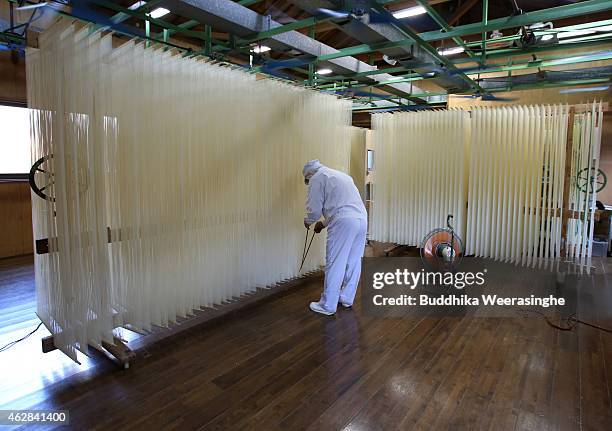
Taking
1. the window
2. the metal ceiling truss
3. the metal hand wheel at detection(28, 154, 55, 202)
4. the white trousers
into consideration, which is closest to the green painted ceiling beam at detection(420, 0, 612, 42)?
the metal ceiling truss

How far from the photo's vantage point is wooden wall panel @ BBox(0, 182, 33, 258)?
5551 mm

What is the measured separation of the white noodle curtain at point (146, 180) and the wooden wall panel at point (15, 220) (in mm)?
3728

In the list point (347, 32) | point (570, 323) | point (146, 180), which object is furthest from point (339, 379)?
point (347, 32)

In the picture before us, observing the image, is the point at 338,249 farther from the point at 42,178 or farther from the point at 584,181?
the point at 584,181

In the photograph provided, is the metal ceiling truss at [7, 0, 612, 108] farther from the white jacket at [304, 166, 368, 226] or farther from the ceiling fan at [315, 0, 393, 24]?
the white jacket at [304, 166, 368, 226]

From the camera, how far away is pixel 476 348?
3080mm

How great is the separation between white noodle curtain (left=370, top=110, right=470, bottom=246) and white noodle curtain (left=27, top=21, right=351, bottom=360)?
2.26 m

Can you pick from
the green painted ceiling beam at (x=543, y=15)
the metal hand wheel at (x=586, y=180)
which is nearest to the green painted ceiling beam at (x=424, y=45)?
the green painted ceiling beam at (x=543, y=15)

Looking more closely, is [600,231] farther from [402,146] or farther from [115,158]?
[115,158]

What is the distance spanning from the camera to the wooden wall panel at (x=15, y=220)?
18.2 feet

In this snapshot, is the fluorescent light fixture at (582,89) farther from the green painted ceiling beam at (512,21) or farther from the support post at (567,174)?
the green painted ceiling beam at (512,21)

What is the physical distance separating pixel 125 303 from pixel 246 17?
7.79 feet

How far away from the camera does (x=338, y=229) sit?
374 cm

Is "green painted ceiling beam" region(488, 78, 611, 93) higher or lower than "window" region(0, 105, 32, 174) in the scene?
higher
